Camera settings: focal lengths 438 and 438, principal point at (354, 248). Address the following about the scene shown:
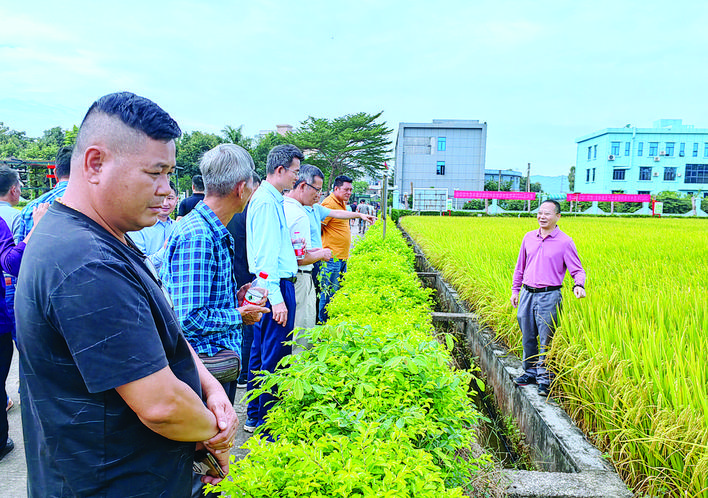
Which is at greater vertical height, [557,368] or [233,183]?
Answer: [233,183]

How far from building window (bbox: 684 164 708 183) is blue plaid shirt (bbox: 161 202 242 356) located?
57.1 meters

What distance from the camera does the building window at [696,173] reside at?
4578 cm

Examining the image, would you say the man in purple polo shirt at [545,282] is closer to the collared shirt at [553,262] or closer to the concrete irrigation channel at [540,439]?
the collared shirt at [553,262]

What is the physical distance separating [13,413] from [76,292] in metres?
3.50

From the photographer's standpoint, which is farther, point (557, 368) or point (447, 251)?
point (447, 251)

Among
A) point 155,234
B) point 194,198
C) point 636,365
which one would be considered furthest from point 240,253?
point 636,365

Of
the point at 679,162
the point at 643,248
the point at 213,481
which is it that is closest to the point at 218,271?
the point at 213,481

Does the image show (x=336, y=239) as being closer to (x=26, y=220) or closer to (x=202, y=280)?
(x=26, y=220)

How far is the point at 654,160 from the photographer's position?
45969 mm

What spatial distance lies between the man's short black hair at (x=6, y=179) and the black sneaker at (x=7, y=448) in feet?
6.24

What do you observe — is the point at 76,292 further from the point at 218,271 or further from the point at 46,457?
the point at 218,271

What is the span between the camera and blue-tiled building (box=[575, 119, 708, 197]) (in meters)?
45.8

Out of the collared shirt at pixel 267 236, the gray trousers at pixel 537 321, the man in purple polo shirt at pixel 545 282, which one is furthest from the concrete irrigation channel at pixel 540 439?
the collared shirt at pixel 267 236

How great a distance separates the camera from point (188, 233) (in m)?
1.94
